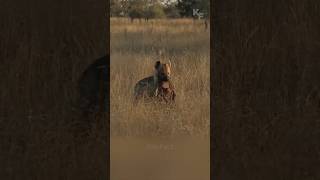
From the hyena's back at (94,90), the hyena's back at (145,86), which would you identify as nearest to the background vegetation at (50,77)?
the hyena's back at (94,90)

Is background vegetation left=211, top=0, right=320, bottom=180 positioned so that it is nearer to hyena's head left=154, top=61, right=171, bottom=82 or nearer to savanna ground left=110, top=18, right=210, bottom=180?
savanna ground left=110, top=18, right=210, bottom=180

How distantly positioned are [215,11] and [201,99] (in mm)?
686

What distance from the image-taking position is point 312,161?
4.81 metres

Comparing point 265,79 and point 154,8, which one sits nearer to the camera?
point 265,79

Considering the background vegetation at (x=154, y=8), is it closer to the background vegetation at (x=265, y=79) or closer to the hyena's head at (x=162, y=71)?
the background vegetation at (x=265, y=79)

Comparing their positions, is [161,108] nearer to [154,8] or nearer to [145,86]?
[145,86]

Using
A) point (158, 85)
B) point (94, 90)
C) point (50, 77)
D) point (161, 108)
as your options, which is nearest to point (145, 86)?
point (158, 85)

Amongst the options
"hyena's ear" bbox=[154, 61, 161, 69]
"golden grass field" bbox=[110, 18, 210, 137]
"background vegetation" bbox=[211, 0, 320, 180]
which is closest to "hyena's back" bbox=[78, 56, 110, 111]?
"golden grass field" bbox=[110, 18, 210, 137]

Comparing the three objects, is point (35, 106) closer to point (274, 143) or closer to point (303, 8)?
point (274, 143)

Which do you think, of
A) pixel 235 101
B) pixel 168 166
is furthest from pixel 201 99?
pixel 168 166

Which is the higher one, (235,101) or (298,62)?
(298,62)

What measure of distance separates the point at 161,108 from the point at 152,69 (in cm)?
31

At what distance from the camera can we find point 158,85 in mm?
4879

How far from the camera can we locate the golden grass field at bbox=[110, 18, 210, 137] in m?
4.82
